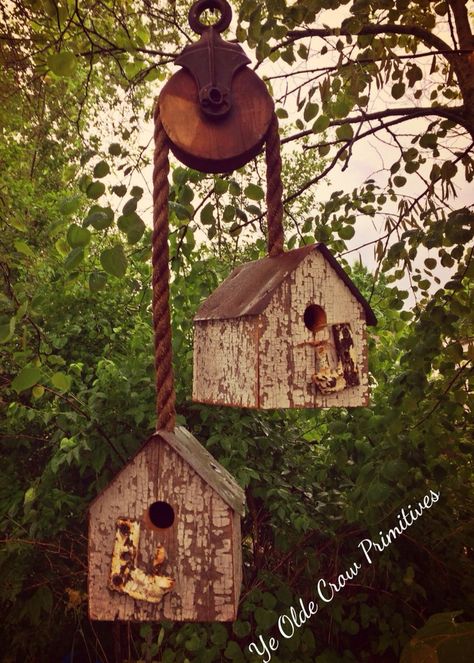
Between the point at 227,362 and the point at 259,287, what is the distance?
190mm

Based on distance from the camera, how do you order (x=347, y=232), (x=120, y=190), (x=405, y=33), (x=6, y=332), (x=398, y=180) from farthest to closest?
(x=398, y=180) < (x=347, y=232) < (x=405, y=33) < (x=120, y=190) < (x=6, y=332)

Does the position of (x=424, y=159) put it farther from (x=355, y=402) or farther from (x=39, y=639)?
(x=39, y=639)

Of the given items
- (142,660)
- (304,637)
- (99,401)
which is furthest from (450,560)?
(99,401)

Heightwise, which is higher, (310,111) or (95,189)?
(310,111)

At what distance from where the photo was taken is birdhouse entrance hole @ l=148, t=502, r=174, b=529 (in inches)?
39.4

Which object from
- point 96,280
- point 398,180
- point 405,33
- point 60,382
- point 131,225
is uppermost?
point 405,33

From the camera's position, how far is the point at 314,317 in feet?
3.57

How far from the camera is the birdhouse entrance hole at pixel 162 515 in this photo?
1.00 metres

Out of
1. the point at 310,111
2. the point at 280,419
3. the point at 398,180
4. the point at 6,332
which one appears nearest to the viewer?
the point at 6,332

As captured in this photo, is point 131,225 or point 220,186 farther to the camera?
point 220,186

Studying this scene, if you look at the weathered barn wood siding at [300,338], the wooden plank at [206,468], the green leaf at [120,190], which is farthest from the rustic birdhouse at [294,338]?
the green leaf at [120,190]

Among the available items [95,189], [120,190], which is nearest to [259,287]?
[95,189]

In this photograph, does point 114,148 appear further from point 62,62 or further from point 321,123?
point 321,123

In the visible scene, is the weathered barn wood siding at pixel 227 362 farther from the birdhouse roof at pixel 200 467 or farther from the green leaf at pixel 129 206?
the green leaf at pixel 129 206
